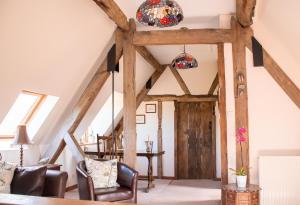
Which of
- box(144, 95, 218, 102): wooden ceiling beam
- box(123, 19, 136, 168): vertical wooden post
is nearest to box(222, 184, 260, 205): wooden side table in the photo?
box(123, 19, 136, 168): vertical wooden post

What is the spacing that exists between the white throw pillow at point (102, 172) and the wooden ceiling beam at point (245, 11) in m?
2.71

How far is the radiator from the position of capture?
477cm

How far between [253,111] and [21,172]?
130 inches

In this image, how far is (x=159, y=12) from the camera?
2.77m

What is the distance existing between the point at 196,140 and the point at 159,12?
5.92 metres

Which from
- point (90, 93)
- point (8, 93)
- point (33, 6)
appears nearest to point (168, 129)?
point (90, 93)

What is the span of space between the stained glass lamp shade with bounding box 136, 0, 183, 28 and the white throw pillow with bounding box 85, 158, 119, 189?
2.40m

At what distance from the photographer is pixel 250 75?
5.14 meters

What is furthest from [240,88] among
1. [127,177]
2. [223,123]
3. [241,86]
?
[127,177]

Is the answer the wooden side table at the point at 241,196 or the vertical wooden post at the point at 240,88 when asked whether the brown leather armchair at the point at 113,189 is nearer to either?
the wooden side table at the point at 241,196

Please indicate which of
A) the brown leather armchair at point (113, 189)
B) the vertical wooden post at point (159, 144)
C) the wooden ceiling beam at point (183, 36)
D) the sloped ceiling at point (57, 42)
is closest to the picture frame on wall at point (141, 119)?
the vertical wooden post at point (159, 144)

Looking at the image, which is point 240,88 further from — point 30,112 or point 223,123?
point 30,112

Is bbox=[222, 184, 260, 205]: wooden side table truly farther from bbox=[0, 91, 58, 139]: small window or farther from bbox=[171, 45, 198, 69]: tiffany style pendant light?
bbox=[0, 91, 58, 139]: small window

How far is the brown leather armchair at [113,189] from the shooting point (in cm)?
422
